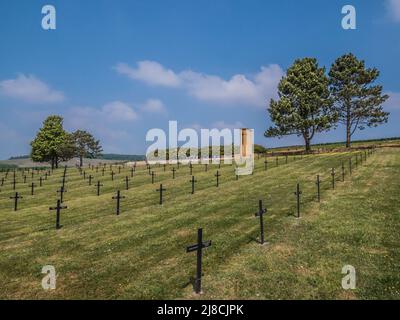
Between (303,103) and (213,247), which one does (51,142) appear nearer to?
(303,103)

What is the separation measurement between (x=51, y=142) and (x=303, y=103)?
59725 millimetres

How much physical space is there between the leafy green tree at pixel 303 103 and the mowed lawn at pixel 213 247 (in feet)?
147

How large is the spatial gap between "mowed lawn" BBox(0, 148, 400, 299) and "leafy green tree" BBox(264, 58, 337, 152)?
44822 millimetres

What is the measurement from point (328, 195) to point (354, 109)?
59922 mm

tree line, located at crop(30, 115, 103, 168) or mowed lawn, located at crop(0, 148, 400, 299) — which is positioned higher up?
tree line, located at crop(30, 115, 103, 168)

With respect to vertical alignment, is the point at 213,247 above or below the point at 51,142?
below

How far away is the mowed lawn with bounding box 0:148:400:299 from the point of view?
1003 centimetres

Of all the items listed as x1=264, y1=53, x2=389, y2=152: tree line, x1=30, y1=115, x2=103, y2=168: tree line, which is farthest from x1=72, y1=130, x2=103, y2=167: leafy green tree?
x1=264, y1=53, x2=389, y2=152: tree line

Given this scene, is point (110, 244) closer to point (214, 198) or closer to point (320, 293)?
point (320, 293)

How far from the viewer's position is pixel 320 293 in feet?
31.3

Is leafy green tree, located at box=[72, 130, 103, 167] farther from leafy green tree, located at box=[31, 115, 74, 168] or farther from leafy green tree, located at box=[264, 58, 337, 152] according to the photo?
leafy green tree, located at box=[264, 58, 337, 152]

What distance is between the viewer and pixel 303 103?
227 ft

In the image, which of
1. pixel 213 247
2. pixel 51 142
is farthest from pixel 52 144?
pixel 213 247
